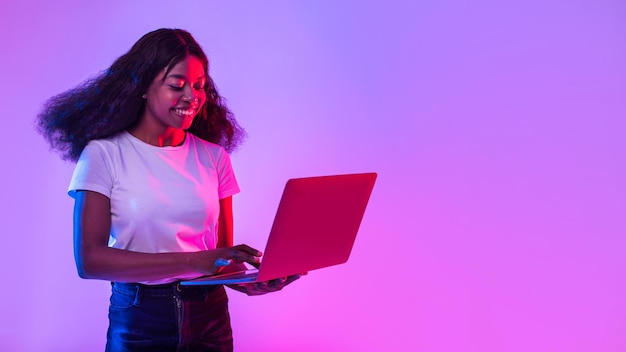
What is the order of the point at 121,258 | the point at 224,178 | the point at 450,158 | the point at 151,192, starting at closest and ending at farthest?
the point at 121,258
the point at 151,192
the point at 224,178
the point at 450,158

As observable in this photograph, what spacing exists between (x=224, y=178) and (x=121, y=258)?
407 mm

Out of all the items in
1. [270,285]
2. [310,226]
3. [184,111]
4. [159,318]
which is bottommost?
[159,318]

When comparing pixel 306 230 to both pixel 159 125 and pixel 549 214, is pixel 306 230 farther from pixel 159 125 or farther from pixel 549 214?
pixel 549 214

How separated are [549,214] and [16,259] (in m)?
2.06

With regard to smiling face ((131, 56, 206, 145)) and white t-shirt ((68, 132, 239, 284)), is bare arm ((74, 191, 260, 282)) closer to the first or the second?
white t-shirt ((68, 132, 239, 284))

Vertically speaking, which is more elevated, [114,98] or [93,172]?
[114,98]

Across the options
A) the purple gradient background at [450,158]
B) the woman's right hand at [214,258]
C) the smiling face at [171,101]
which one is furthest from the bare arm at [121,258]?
the purple gradient background at [450,158]

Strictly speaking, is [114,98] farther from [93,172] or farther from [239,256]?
[239,256]

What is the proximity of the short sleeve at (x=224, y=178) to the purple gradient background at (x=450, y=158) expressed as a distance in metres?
0.97

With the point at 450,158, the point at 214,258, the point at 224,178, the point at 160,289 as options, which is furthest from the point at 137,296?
the point at 450,158

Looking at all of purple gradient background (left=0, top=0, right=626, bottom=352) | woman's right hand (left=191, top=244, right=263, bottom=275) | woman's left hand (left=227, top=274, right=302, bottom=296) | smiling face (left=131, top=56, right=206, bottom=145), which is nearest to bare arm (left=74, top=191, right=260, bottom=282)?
woman's right hand (left=191, top=244, right=263, bottom=275)

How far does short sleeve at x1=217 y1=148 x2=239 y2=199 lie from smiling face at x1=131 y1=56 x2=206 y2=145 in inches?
6.7

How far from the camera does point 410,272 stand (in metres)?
2.88

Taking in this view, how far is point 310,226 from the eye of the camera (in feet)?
4.98
